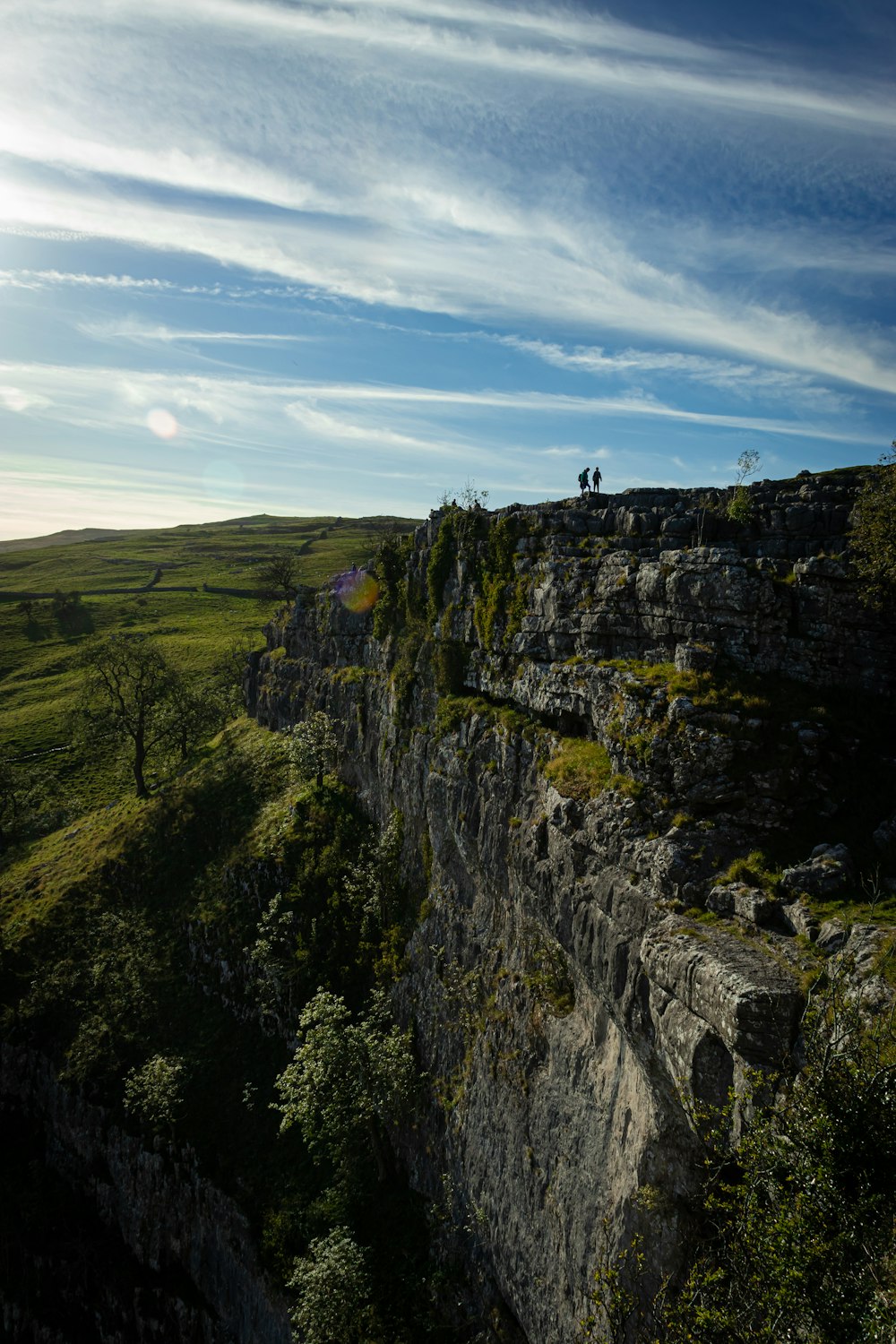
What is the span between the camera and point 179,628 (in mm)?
131375

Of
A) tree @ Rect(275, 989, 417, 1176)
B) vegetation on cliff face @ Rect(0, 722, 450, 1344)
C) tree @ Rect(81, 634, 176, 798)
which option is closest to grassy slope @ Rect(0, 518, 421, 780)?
tree @ Rect(81, 634, 176, 798)

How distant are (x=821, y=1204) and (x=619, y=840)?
432 inches

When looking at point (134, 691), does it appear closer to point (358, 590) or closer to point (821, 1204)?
point (358, 590)

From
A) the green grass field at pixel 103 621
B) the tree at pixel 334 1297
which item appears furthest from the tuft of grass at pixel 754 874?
the green grass field at pixel 103 621

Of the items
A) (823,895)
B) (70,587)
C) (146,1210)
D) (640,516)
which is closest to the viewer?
(823,895)

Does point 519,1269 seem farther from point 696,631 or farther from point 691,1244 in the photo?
point 696,631

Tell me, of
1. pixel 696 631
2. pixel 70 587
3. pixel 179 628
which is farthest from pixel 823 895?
pixel 70 587

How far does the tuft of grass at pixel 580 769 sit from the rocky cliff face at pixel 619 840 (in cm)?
17

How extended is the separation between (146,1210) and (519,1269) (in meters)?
28.6

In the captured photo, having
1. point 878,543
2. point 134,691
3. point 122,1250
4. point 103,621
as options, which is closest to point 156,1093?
point 122,1250

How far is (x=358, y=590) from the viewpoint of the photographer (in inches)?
2324

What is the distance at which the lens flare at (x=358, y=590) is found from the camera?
186 feet

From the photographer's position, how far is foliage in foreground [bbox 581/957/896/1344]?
12.2 metres

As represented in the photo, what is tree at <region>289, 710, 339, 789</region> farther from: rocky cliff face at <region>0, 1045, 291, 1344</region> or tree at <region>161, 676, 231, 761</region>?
rocky cliff face at <region>0, 1045, 291, 1344</region>
